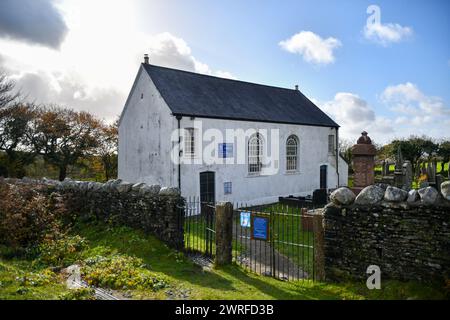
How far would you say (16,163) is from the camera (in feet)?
83.9

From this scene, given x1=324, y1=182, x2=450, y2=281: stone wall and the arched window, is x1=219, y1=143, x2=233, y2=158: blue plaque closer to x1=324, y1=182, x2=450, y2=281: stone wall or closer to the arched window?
the arched window

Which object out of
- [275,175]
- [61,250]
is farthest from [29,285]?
[275,175]

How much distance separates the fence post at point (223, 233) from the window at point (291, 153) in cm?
1674

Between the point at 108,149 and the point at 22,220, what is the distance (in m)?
20.4

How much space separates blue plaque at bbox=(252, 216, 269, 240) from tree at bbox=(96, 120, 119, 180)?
24.7 metres

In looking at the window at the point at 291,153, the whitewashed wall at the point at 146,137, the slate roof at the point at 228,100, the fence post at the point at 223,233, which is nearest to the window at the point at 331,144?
the slate roof at the point at 228,100

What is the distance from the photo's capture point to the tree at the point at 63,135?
27547 mm

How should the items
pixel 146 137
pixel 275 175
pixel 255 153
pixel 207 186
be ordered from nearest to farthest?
pixel 207 186 < pixel 146 137 < pixel 255 153 < pixel 275 175

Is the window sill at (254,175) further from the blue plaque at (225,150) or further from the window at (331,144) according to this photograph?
the window at (331,144)

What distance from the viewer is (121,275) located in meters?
7.80

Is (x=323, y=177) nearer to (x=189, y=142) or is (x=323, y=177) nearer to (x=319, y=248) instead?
(x=189, y=142)

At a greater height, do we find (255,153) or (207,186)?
(255,153)
